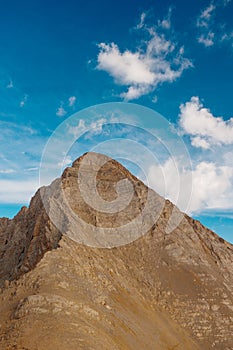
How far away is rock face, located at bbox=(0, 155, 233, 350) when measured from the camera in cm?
2402

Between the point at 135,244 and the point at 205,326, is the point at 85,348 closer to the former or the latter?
the point at 205,326

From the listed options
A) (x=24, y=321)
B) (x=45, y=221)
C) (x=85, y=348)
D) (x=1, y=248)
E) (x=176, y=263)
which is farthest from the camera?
(x=1, y=248)

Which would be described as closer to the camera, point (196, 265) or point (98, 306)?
point (98, 306)

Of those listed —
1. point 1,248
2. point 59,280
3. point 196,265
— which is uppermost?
point 1,248

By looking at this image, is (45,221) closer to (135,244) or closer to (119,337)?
(135,244)

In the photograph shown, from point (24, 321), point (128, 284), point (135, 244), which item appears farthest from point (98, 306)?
point (135, 244)

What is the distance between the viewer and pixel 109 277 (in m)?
42.2

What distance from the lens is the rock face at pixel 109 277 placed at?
78.8ft

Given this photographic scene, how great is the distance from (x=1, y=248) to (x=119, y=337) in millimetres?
42231

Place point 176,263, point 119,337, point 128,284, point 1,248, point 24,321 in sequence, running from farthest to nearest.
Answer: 1. point 1,248
2. point 176,263
3. point 128,284
4. point 119,337
5. point 24,321

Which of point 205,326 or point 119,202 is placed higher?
point 119,202

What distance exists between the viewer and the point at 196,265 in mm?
60250

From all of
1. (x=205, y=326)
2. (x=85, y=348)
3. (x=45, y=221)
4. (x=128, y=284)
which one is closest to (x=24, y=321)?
(x=85, y=348)

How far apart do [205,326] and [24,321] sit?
34.5m
